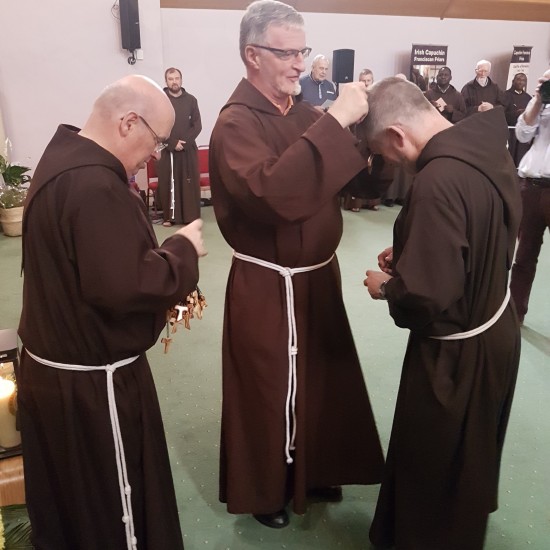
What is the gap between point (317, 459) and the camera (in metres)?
2.14

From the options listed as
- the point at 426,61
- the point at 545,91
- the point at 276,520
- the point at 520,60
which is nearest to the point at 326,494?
the point at 276,520

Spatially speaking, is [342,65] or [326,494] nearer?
[326,494]

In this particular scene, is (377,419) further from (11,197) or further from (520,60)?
(520,60)

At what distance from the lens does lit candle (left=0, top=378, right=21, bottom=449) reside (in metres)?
2.14

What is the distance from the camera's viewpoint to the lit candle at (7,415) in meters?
2.14

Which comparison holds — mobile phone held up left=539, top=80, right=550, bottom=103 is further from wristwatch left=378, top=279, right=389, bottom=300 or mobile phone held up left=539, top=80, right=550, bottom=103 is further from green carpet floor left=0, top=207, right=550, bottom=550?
wristwatch left=378, top=279, right=389, bottom=300

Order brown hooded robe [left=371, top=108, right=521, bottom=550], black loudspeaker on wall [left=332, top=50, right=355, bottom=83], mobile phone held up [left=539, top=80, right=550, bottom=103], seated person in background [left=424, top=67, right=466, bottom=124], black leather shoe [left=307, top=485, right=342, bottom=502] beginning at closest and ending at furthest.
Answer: brown hooded robe [left=371, top=108, right=521, bottom=550], black leather shoe [left=307, top=485, right=342, bottom=502], mobile phone held up [left=539, top=80, right=550, bottom=103], seated person in background [left=424, top=67, right=466, bottom=124], black loudspeaker on wall [left=332, top=50, right=355, bottom=83]

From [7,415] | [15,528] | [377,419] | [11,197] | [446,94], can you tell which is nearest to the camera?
[15,528]

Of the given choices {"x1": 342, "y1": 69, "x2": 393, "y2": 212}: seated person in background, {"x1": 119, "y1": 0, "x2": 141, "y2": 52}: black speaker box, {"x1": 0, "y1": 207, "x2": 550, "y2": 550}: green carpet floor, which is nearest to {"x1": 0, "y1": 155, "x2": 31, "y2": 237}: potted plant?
{"x1": 0, "y1": 207, "x2": 550, "y2": 550}: green carpet floor

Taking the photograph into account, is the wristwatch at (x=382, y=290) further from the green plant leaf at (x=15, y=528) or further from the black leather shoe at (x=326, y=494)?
the green plant leaf at (x=15, y=528)

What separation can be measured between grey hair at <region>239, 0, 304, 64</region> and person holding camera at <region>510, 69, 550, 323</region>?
220cm

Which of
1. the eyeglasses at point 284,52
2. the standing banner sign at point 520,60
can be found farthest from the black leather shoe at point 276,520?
the standing banner sign at point 520,60

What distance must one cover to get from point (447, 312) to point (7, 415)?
1692 millimetres

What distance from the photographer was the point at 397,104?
152 cm
